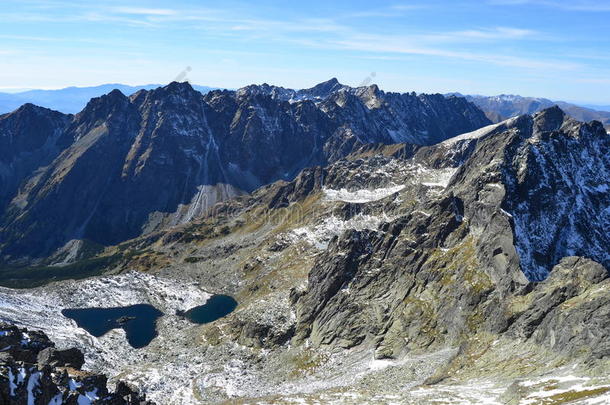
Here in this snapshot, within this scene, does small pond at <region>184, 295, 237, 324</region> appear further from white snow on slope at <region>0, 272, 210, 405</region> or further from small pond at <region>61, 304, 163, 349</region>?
small pond at <region>61, 304, 163, 349</region>

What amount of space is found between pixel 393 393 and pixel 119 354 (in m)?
90.5

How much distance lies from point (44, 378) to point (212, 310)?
12049cm

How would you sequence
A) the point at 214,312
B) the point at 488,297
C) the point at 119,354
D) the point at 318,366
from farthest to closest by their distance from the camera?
the point at 214,312, the point at 119,354, the point at 318,366, the point at 488,297

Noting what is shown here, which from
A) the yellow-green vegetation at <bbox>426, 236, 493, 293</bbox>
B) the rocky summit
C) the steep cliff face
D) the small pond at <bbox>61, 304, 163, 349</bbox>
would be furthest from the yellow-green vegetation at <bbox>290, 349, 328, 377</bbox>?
the small pond at <bbox>61, 304, 163, 349</bbox>

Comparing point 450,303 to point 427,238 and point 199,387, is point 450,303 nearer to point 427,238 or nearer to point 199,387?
point 427,238

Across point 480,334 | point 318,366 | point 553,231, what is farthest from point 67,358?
point 553,231

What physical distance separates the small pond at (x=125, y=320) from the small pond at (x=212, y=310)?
42.3 feet

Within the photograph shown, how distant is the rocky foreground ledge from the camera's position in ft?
188

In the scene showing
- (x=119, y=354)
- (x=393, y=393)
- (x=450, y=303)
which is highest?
(x=450, y=303)

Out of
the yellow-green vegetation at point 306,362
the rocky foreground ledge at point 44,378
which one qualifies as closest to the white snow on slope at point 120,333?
the yellow-green vegetation at point 306,362

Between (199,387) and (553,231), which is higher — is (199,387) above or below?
below

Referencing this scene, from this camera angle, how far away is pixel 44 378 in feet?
200

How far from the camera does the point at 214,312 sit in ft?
585

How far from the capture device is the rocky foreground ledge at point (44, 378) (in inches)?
2259
